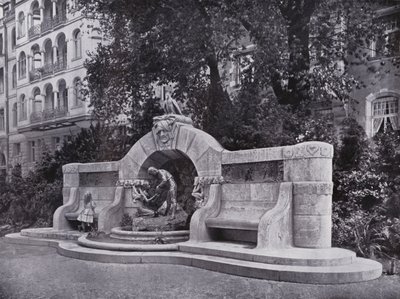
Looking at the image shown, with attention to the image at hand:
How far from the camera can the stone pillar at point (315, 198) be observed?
32.5 feet

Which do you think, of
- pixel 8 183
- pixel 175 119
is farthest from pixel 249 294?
pixel 8 183

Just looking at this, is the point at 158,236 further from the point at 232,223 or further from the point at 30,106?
the point at 30,106

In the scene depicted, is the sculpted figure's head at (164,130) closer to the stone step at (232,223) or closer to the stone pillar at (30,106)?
the stone step at (232,223)

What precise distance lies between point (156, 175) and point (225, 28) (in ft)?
16.8

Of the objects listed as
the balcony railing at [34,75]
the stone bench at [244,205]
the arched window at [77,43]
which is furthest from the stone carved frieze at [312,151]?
the balcony railing at [34,75]

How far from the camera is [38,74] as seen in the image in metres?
23.5

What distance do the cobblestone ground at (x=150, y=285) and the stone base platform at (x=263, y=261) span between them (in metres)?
0.15

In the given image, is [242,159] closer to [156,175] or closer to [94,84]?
[156,175]

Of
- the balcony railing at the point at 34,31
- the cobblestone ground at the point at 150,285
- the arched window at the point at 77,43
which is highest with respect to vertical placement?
the balcony railing at the point at 34,31

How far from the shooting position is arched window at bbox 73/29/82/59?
22453 millimetres

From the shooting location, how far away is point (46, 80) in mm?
23328

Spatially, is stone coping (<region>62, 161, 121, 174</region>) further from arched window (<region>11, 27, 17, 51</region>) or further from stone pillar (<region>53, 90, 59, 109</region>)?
arched window (<region>11, 27, 17, 51</region>)

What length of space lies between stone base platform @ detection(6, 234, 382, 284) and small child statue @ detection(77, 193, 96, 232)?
9.12ft

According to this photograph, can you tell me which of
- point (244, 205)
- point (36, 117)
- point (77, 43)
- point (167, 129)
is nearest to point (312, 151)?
point (244, 205)
